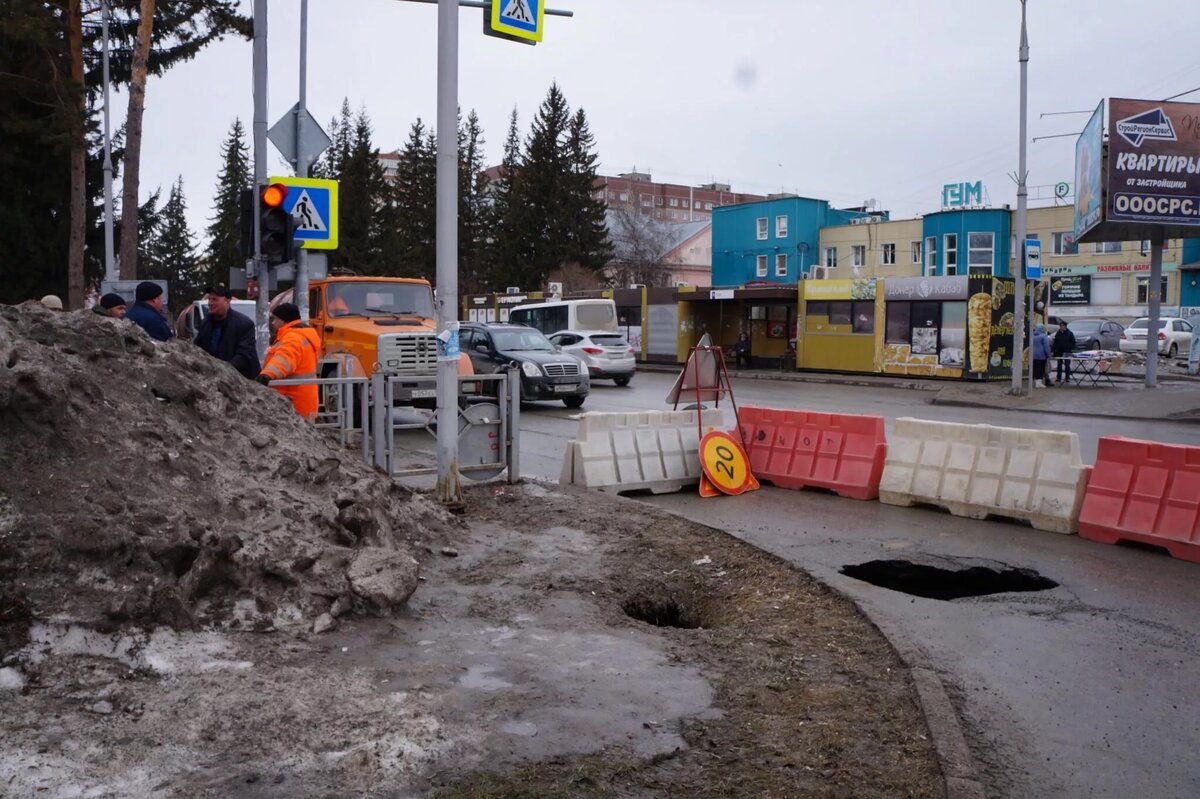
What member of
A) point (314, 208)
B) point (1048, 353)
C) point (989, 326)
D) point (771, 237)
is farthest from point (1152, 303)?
point (771, 237)

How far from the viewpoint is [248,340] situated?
10180mm

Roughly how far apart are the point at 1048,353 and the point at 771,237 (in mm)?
39630

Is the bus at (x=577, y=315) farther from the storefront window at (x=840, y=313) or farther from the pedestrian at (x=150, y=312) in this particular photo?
the pedestrian at (x=150, y=312)

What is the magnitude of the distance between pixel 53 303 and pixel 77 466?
438cm

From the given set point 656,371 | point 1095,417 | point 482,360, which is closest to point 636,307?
point 656,371

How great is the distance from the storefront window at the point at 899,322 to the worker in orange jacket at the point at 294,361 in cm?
2596

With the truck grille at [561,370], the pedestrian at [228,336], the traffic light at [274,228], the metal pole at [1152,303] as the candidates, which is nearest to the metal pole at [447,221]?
the pedestrian at [228,336]

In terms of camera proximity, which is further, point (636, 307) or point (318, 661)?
point (636, 307)

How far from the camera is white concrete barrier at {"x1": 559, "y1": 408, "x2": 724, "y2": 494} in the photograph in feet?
37.7

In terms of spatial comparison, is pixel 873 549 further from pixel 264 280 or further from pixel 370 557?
pixel 264 280

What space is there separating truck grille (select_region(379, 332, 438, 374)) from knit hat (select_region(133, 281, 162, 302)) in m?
5.60

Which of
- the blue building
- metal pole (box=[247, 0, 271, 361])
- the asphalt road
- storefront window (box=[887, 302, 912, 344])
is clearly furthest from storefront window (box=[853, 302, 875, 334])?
the blue building

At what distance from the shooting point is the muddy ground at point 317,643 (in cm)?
417

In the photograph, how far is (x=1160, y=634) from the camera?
6.50m
